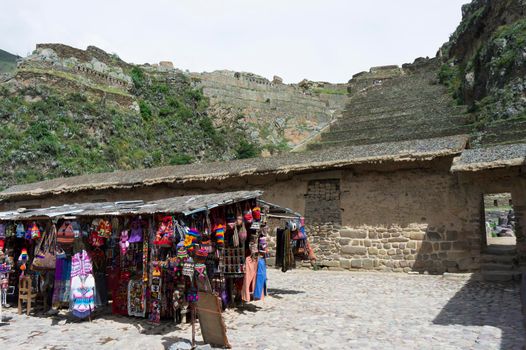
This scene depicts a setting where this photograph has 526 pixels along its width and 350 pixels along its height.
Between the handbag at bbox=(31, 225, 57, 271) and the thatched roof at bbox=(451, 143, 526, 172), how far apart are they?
879cm

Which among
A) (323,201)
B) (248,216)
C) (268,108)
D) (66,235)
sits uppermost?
(268,108)

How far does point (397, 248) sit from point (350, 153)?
3.09m

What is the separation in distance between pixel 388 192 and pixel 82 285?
8140mm

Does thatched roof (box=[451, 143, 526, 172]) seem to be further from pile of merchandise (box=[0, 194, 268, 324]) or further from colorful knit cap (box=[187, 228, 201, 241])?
colorful knit cap (box=[187, 228, 201, 241])

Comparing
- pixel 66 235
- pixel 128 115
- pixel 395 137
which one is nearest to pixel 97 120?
pixel 128 115

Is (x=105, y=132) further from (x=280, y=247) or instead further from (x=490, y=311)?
Result: (x=490, y=311)

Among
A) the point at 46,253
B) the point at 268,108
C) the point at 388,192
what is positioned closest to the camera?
the point at 46,253

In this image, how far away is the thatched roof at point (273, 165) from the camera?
11.3 meters

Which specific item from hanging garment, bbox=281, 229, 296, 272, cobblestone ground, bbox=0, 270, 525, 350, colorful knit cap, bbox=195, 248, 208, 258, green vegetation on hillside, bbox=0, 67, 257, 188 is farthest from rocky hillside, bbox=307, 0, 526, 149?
colorful knit cap, bbox=195, 248, 208, 258

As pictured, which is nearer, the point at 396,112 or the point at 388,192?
the point at 388,192

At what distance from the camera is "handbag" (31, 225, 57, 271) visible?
8070 millimetres

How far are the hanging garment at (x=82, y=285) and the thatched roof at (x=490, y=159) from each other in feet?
26.5

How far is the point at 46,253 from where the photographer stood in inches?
324

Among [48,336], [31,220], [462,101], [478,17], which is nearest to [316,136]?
[462,101]
